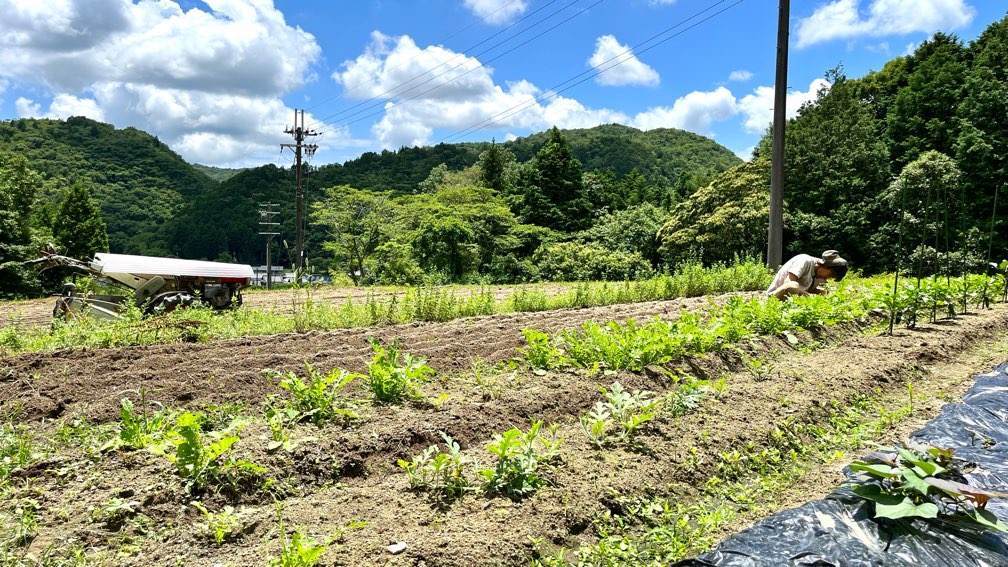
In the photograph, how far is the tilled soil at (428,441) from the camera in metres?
2.63

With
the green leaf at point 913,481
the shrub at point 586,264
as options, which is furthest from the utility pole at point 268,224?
the green leaf at point 913,481

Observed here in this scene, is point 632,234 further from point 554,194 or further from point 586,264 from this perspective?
point 554,194

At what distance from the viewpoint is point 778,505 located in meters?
3.33

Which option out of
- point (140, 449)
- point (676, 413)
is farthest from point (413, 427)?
point (676, 413)

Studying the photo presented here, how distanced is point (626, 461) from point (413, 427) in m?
1.38

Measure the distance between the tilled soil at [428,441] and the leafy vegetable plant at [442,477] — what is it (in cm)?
9

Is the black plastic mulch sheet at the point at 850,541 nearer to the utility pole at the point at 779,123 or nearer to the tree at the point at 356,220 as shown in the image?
the utility pole at the point at 779,123

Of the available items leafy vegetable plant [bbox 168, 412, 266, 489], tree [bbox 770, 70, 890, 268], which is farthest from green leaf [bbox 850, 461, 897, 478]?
tree [bbox 770, 70, 890, 268]

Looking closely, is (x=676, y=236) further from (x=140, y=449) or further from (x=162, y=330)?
(x=140, y=449)

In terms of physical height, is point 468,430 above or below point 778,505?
above

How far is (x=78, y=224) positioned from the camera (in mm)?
28781

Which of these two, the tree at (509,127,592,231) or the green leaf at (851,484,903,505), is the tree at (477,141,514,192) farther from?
the green leaf at (851,484,903,505)

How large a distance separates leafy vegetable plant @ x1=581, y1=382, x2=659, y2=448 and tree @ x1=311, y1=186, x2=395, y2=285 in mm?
26151

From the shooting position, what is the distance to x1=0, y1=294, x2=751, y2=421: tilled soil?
4.55 metres
